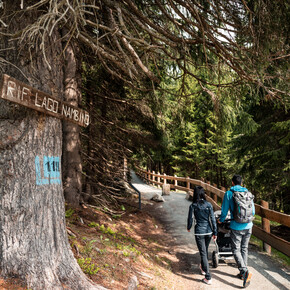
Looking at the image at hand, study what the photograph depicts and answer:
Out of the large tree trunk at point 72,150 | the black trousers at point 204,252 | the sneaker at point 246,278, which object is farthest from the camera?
the large tree trunk at point 72,150

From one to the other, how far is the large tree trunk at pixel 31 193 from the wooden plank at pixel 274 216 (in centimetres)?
402

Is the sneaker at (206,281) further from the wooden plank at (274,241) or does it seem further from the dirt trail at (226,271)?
the wooden plank at (274,241)

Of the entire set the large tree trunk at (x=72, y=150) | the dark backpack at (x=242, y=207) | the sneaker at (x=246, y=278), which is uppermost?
the large tree trunk at (x=72, y=150)

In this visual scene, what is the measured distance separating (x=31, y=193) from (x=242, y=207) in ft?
11.8

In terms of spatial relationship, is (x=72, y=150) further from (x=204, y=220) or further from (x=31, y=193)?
(x=204, y=220)

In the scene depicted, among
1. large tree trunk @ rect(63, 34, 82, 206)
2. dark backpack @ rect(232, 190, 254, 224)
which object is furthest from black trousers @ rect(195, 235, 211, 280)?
large tree trunk @ rect(63, 34, 82, 206)

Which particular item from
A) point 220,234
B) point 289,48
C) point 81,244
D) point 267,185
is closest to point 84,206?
point 81,244

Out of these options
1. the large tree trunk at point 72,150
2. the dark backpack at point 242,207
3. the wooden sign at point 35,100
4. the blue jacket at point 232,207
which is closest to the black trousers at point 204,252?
the blue jacket at point 232,207

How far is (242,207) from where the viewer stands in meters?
4.63

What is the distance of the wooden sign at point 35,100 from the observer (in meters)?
2.55

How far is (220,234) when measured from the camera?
222 inches

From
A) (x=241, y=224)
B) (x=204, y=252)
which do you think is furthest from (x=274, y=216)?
(x=204, y=252)

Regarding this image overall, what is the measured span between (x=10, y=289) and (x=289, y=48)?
5.57 meters

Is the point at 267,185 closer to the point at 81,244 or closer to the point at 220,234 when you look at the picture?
the point at 220,234
